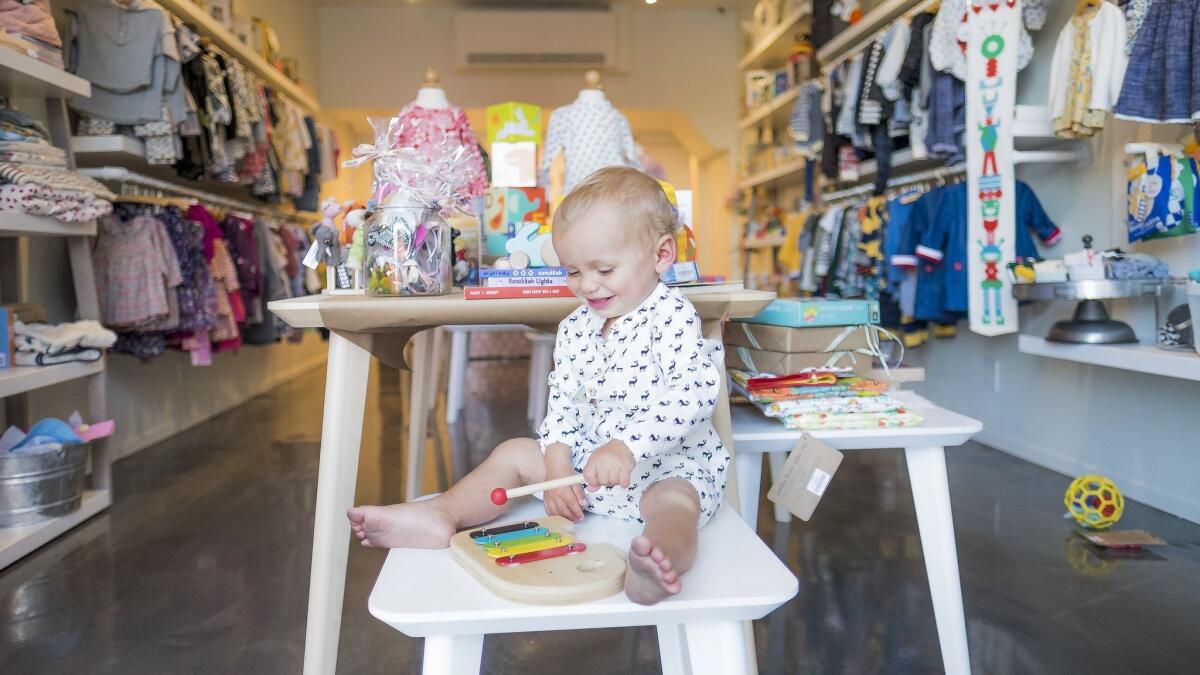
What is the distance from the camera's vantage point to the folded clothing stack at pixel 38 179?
2.41 metres

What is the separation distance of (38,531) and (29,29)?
1.54 m

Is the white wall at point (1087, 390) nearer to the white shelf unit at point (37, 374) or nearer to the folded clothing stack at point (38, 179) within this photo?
the white shelf unit at point (37, 374)

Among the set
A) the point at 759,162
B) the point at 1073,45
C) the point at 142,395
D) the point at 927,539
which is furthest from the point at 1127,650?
the point at 759,162

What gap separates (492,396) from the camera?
17.6 feet

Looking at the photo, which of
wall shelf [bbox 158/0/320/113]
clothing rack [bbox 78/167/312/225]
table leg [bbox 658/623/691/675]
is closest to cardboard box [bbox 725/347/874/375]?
table leg [bbox 658/623/691/675]

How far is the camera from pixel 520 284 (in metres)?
1.35

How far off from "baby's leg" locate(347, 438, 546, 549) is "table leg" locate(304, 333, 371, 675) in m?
0.20

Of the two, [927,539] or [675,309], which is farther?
[927,539]

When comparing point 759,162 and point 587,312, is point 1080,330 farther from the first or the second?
point 759,162

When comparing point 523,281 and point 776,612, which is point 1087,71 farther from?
point 523,281

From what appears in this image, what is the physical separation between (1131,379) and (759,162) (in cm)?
394

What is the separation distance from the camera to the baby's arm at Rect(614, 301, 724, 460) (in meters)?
0.99

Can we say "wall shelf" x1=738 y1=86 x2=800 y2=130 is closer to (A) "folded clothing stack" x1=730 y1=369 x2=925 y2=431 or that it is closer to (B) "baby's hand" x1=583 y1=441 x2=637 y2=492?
(A) "folded clothing stack" x1=730 y1=369 x2=925 y2=431

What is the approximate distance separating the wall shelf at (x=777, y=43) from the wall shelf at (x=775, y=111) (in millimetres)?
413
